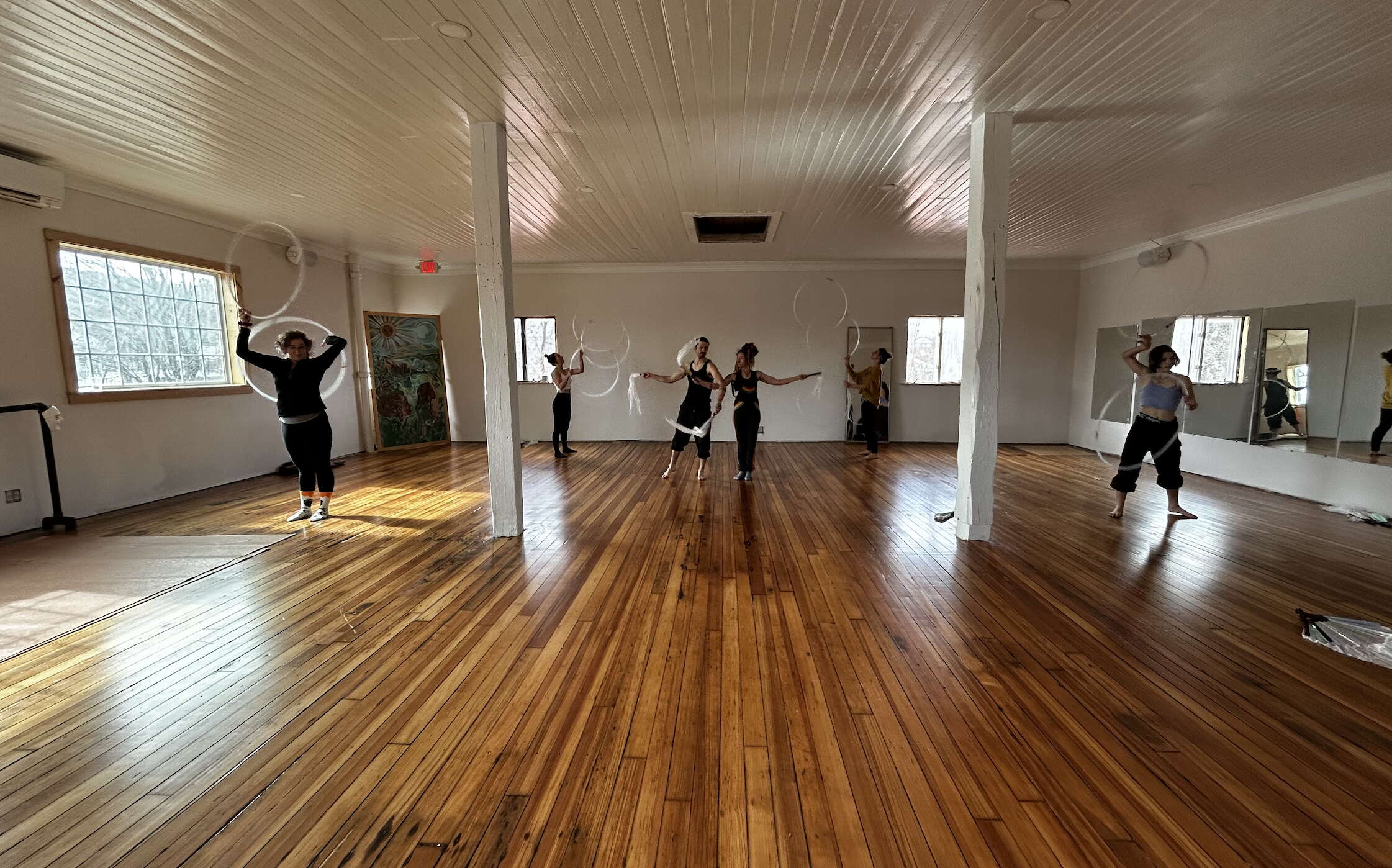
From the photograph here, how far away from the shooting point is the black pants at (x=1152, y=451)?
15.9ft

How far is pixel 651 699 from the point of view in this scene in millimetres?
2305

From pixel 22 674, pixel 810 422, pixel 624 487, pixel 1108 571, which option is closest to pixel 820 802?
pixel 1108 571

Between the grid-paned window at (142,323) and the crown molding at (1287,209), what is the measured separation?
12138mm

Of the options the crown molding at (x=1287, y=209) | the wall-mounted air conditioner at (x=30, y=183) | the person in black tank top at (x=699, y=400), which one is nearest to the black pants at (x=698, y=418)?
the person in black tank top at (x=699, y=400)

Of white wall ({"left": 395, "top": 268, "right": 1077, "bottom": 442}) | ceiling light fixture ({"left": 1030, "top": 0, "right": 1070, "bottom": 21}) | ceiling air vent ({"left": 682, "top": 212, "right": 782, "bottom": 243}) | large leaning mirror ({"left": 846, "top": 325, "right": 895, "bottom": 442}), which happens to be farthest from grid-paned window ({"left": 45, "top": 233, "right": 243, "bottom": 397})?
large leaning mirror ({"left": 846, "top": 325, "right": 895, "bottom": 442})

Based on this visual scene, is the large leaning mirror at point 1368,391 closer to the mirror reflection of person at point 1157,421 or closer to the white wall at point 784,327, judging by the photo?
the mirror reflection of person at point 1157,421

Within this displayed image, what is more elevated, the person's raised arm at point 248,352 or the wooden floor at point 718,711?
the person's raised arm at point 248,352

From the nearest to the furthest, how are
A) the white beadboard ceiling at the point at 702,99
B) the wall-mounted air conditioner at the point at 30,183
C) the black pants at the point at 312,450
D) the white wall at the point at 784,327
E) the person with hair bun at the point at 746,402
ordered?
1. the white beadboard ceiling at the point at 702,99
2. the wall-mounted air conditioner at the point at 30,183
3. the black pants at the point at 312,450
4. the person with hair bun at the point at 746,402
5. the white wall at the point at 784,327

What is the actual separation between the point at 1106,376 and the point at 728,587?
8.38 meters

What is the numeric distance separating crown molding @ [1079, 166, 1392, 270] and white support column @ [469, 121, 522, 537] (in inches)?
313

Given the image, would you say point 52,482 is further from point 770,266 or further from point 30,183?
point 770,266

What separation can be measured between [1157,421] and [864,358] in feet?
17.1

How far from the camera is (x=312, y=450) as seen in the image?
16.6ft

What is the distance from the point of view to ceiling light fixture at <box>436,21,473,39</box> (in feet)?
9.54
